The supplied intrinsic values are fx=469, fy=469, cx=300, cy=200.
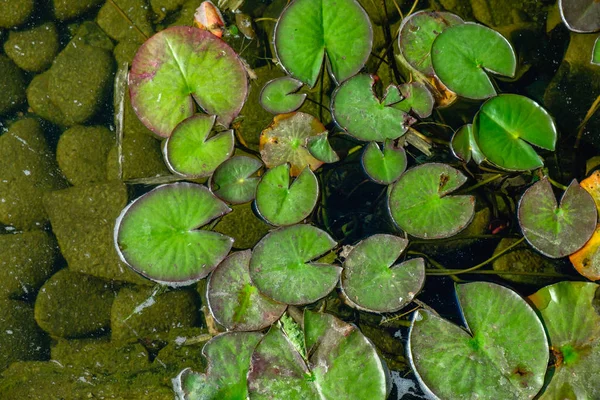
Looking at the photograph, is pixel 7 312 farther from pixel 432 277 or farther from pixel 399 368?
pixel 432 277

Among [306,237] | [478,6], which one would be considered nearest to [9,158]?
[306,237]

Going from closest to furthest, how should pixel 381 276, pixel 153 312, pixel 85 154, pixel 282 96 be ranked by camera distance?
pixel 381 276 → pixel 282 96 → pixel 153 312 → pixel 85 154

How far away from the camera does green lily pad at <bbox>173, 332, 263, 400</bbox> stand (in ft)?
7.22

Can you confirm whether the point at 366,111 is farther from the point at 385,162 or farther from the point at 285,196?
the point at 285,196

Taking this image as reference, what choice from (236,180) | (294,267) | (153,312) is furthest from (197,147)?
(153,312)

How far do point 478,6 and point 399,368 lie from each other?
2076 mm

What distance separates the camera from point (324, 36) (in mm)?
2441

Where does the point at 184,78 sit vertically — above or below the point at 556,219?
above

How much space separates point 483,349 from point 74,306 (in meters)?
2.39

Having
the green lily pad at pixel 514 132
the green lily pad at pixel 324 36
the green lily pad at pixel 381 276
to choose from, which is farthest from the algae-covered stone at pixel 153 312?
the green lily pad at pixel 514 132

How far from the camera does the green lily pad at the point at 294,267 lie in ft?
7.18

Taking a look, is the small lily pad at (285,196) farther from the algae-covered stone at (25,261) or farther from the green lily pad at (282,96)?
the algae-covered stone at (25,261)

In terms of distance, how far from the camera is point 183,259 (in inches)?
89.7

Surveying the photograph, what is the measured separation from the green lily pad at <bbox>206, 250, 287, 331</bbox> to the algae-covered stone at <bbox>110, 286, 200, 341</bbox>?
23.8 inches
